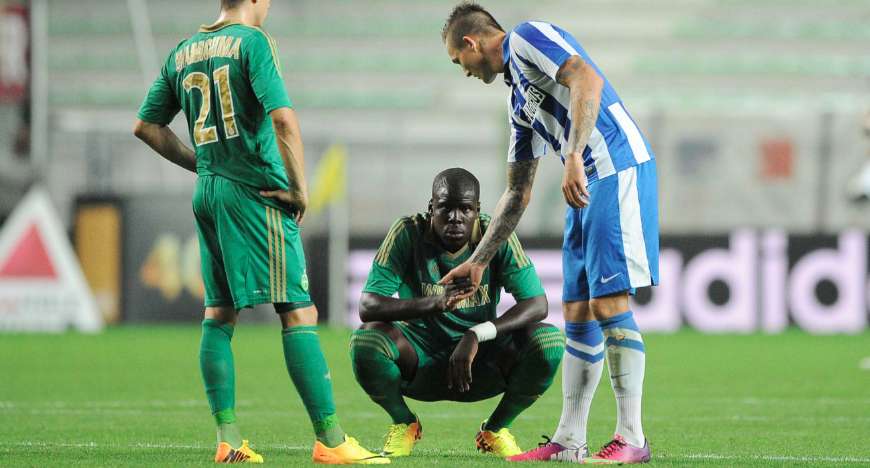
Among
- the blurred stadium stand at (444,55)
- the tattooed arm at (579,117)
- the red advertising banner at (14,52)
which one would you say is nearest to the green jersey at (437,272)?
the tattooed arm at (579,117)

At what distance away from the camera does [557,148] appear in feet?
17.4

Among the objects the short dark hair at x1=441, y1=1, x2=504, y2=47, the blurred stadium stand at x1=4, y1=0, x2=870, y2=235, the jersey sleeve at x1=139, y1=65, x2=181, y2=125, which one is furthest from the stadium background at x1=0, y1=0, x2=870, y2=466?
the jersey sleeve at x1=139, y1=65, x2=181, y2=125

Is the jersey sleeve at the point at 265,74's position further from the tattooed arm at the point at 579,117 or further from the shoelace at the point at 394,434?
the shoelace at the point at 394,434

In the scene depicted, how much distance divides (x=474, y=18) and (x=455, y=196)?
30.5 inches

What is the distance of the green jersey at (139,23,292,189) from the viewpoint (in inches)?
192

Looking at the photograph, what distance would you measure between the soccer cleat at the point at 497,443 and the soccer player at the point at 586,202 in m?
0.29

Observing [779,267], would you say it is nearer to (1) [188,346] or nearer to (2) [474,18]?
(1) [188,346]

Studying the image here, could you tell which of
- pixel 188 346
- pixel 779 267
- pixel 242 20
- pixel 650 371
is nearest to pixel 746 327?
pixel 779 267

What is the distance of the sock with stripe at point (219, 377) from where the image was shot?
202 inches

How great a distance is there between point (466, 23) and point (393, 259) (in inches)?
44.2

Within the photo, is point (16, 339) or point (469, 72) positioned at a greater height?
point (469, 72)

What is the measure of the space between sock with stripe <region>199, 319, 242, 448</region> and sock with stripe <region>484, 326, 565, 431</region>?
117 cm

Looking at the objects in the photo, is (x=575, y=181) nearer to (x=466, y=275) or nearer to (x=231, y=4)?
(x=466, y=275)

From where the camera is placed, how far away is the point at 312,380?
4.93 metres
